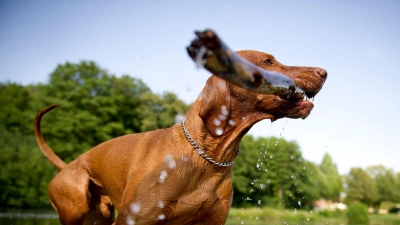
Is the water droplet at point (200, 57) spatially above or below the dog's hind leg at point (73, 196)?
above

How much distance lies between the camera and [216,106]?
293 cm

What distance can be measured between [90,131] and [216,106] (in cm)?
2709

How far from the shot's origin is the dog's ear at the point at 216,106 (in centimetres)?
292

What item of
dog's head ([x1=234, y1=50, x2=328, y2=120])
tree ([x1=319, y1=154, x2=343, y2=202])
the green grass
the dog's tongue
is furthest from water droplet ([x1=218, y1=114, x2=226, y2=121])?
tree ([x1=319, y1=154, x2=343, y2=202])

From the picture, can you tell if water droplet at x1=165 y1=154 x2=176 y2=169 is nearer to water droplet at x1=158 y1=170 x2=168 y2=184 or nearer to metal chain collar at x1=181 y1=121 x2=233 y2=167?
water droplet at x1=158 y1=170 x2=168 y2=184

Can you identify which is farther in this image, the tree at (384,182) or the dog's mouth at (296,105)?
the tree at (384,182)

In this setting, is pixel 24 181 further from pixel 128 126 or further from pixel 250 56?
pixel 250 56

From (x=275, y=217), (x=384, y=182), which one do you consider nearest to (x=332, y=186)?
(x=384, y=182)

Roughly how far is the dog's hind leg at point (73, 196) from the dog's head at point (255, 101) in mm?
1866

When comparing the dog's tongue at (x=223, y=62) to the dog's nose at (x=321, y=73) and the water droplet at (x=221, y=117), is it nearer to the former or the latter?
the water droplet at (x=221, y=117)

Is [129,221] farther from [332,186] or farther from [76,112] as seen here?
[332,186]

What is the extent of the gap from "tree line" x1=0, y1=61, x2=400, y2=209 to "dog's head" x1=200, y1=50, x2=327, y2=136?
19669 millimetres

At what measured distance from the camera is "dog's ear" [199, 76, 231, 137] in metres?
2.92

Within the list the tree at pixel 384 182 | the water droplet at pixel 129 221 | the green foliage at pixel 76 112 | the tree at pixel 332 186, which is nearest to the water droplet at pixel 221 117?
the water droplet at pixel 129 221
